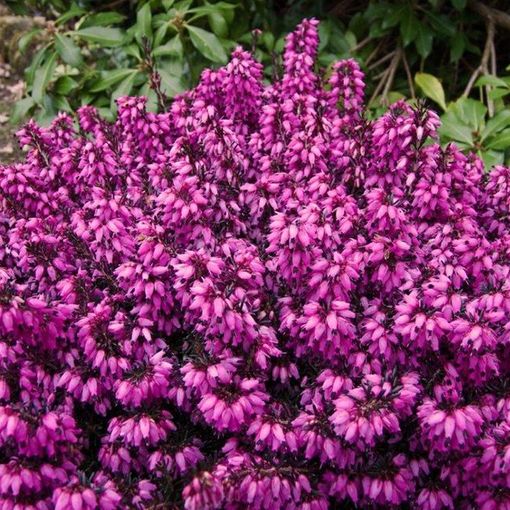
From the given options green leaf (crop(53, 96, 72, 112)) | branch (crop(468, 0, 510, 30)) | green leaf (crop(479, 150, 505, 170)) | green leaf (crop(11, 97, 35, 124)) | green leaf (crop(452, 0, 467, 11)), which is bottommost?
green leaf (crop(11, 97, 35, 124))

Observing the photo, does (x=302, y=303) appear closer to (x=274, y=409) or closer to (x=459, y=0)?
(x=274, y=409)

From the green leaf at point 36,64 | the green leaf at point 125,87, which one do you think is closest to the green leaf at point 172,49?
the green leaf at point 125,87

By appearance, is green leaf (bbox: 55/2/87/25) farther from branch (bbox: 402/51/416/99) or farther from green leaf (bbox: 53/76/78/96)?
branch (bbox: 402/51/416/99)

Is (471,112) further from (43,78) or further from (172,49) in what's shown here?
(43,78)

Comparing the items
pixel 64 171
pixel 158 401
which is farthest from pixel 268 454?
pixel 64 171

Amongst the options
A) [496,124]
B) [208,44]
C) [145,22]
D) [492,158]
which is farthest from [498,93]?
[145,22]

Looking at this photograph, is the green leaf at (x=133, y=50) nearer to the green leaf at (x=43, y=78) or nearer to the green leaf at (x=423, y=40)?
the green leaf at (x=43, y=78)

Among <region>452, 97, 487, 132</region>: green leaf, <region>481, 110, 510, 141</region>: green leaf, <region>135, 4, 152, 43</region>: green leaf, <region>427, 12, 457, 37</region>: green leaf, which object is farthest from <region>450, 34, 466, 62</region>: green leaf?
<region>135, 4, 152, 43</region>: green leaf
